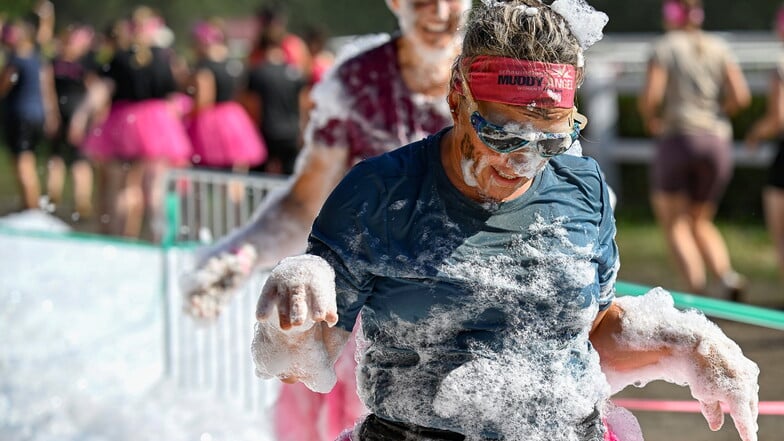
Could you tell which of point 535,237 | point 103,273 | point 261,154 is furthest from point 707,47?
point 535,237

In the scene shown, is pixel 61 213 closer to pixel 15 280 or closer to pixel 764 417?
pixel 15 280

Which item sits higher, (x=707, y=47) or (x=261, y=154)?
(x=707, y=47)

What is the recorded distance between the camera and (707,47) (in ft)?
26.1

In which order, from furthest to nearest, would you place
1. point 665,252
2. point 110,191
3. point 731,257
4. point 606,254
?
point 665,252 → point 731,257 → point 110,191 → point 606,254

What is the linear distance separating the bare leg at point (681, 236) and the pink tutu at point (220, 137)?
305 cm

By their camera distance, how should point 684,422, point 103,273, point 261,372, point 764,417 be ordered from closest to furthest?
point 261,372
point 764,417
point 684,422
point 103,273

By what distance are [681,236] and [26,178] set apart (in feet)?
15.6

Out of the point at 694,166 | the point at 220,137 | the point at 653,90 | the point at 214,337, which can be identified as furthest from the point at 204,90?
the point at 214,337

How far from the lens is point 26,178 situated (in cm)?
933

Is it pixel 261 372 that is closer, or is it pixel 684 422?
pixel 261 372

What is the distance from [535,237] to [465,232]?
13 centimetres

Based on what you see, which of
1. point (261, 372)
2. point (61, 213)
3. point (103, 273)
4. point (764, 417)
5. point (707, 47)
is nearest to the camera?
point (261, 372)

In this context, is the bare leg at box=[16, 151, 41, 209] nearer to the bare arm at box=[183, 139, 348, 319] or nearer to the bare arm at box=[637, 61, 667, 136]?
the bare arm at box=[637, 61, 667, 136]

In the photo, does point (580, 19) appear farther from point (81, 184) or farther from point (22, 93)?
point (81, 184)
